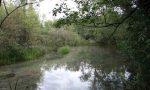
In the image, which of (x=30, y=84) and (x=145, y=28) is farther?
(x=30, y=84)

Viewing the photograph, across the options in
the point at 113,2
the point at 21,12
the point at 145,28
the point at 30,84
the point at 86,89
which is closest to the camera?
the point at 145,28

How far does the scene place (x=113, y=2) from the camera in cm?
743

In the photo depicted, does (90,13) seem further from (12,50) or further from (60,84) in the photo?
(12,50)

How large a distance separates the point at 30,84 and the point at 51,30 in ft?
64.9

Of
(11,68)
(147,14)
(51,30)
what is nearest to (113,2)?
(147,14)

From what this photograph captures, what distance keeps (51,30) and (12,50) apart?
13.1 meters

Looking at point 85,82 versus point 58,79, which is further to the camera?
point 58,79

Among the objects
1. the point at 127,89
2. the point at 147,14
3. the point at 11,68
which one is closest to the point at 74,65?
the point at 11,68

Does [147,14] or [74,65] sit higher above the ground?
[147,14]

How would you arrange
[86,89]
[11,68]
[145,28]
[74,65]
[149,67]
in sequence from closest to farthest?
[145,28] < [149,67] < [86,89] < [11,68] < [74,65]

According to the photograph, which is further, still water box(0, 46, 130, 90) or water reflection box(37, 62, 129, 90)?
still water box(0, 46, 130, 90)

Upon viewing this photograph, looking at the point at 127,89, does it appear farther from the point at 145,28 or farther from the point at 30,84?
the point at 30,84

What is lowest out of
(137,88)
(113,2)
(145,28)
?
(137,88)

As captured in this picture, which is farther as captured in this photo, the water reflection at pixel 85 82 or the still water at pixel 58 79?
the still water at pixel 58 79
